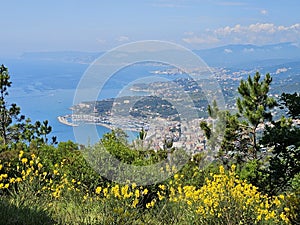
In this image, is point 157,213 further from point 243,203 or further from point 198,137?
point 198,137

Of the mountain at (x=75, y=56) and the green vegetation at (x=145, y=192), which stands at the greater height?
the mountain at (x=75, y=56)

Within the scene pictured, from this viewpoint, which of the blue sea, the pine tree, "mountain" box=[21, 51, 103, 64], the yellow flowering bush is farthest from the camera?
the blue sea

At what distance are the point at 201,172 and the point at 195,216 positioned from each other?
3.09m

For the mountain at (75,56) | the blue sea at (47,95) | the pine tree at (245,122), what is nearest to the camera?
the pine tree at (245,122)

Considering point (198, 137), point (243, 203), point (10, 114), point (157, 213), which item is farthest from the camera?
point (10, 114)

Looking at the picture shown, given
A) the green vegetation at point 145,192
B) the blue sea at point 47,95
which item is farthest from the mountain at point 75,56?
the green vegetation at point 145,192

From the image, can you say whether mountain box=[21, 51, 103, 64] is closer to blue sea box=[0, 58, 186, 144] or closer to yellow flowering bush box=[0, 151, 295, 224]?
blue sea box=[0, 58, 186, 144]

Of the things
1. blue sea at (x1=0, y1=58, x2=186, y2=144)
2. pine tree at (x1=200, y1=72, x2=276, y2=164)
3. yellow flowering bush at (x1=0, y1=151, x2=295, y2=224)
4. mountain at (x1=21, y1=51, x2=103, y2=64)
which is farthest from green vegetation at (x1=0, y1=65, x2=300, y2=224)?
blue sea at (x1=0, y1=58, x2=186, y2=144)

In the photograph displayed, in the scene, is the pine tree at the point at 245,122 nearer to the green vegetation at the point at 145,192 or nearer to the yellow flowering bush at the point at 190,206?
the green vegetation at the point at 145,192

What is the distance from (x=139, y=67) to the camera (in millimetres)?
8992

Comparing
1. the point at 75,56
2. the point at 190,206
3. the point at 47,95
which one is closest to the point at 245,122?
the point at 190,206

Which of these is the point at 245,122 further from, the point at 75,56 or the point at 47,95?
the point at 47,95

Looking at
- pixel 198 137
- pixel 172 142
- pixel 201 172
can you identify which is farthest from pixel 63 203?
pixel 198 137

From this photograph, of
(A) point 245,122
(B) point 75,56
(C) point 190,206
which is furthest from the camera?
(B) point 75,56
